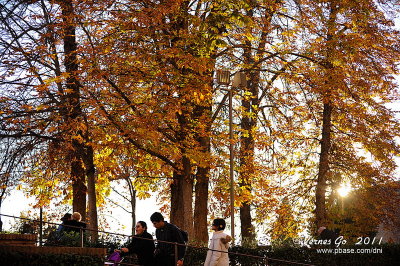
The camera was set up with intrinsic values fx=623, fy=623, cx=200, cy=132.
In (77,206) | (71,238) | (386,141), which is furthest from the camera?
(386,141)

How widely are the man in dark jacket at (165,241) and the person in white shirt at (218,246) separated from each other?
3.28 ft

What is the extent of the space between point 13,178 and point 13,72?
3655mm

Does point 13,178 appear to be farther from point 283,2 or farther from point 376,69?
point 376,69

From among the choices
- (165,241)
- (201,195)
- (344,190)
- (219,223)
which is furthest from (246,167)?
(165,241)

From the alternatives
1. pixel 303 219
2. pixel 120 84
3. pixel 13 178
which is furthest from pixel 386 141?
pixel 13 178

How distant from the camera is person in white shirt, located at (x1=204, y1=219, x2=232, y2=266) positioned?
512 inches

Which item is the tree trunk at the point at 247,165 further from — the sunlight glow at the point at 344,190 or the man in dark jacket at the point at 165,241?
the man in dark jacket at the point at 165,241

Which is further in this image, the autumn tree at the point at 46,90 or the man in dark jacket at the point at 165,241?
the autumn tree at the point at 46,90

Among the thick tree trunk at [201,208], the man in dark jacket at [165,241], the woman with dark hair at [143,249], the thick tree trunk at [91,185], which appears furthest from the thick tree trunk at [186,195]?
the woman with dark hair at [143,249]

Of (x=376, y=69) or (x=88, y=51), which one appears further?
(x=376, y=69)

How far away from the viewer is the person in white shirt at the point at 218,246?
1300cm

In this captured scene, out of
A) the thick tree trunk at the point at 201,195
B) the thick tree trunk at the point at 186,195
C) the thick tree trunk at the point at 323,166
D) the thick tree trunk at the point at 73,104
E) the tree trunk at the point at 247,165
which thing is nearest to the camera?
the thick tree trunk at the point at 73,104

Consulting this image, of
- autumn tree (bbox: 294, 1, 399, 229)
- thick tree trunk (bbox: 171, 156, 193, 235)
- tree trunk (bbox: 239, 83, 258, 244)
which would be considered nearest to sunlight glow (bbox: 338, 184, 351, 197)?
autumn tree (bbox: 294, 1, 399, 229)

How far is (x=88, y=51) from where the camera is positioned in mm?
20500
